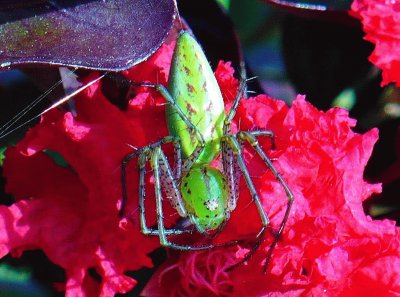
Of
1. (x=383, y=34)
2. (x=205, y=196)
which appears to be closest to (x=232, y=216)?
(x=205, y=196)

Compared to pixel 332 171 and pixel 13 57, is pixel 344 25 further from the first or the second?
pixel 13 57

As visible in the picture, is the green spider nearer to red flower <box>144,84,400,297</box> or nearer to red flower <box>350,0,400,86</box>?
red flower <box>144,84,400,297</box>

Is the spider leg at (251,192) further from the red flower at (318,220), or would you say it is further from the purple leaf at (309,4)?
the purple leaf at (309,4)

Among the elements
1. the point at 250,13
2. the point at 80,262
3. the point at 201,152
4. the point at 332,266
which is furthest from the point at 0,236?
the point at 250,13

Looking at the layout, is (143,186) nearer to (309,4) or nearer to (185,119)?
(185,119)

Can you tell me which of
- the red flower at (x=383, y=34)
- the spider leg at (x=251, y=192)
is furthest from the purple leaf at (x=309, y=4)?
the spider leg at (x=251, y=192)
